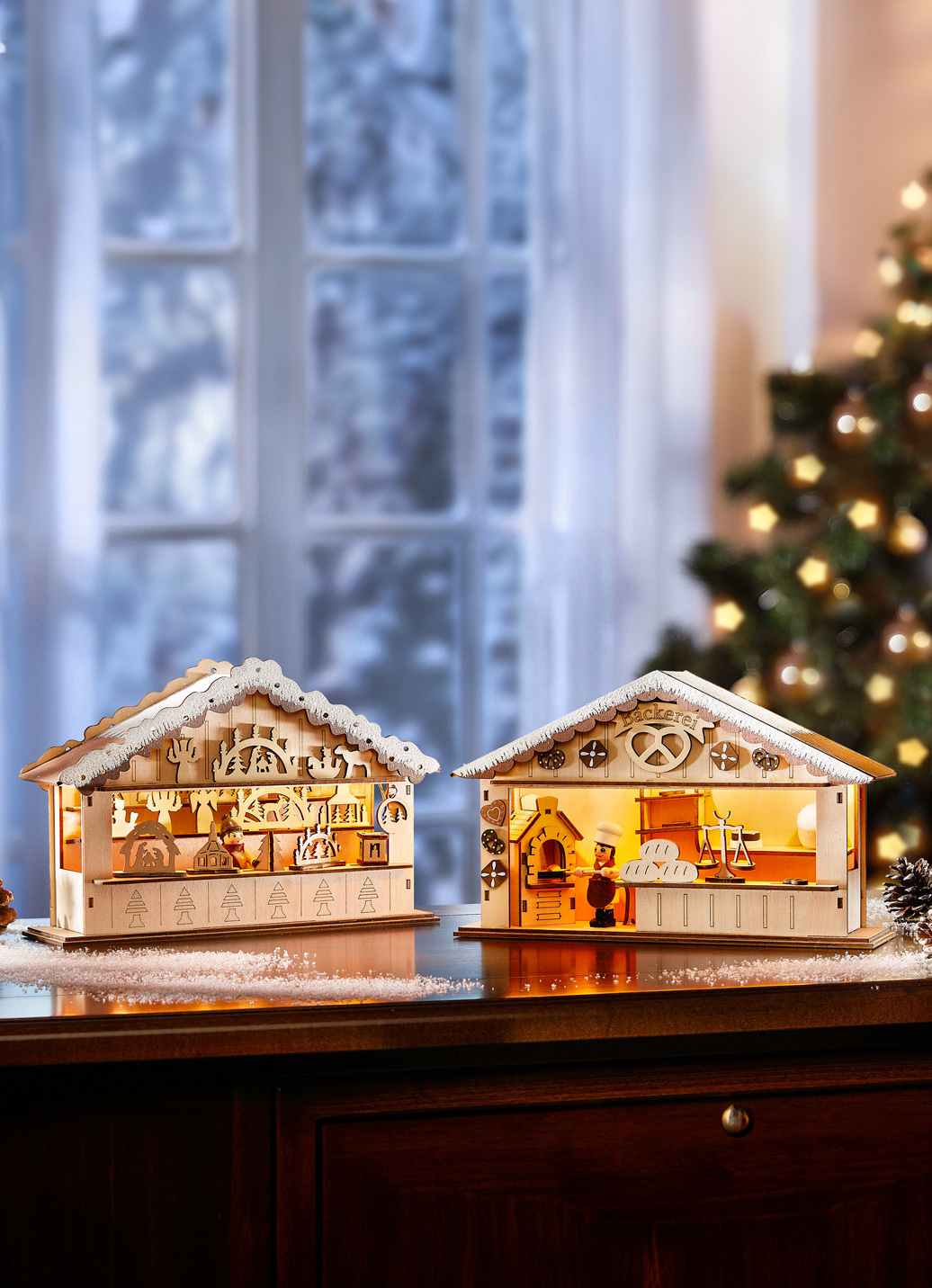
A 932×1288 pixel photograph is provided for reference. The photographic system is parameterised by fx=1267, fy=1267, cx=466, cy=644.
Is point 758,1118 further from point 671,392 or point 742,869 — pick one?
point 671,392

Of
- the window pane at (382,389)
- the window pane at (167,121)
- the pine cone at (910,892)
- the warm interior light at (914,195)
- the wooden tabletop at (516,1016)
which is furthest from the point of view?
the window pane at (382,389)

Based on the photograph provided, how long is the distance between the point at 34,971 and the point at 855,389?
7.04ft

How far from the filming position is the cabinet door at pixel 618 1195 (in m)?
0.94

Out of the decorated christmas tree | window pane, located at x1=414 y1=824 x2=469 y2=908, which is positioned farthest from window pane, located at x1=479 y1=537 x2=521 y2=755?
the decorated christmas tree

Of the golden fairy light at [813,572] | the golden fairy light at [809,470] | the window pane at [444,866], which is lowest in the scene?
the window pane at [444,866]

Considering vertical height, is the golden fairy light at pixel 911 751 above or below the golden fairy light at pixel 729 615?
below

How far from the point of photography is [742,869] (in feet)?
3.83

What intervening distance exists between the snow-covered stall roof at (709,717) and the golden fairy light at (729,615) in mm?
1504

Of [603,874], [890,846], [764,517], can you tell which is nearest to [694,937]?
[603,874]

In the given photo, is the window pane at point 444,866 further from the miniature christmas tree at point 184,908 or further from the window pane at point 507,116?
the miniature christmas tree at point 184,908

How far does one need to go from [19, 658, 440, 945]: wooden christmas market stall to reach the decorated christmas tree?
148 cm

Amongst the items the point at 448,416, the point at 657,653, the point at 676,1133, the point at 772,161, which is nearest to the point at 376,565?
the point at 448,416

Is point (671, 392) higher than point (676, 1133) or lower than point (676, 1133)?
higher

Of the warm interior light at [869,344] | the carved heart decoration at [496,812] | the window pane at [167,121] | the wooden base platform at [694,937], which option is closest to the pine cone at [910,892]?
the wooden base platform at [694,937]
